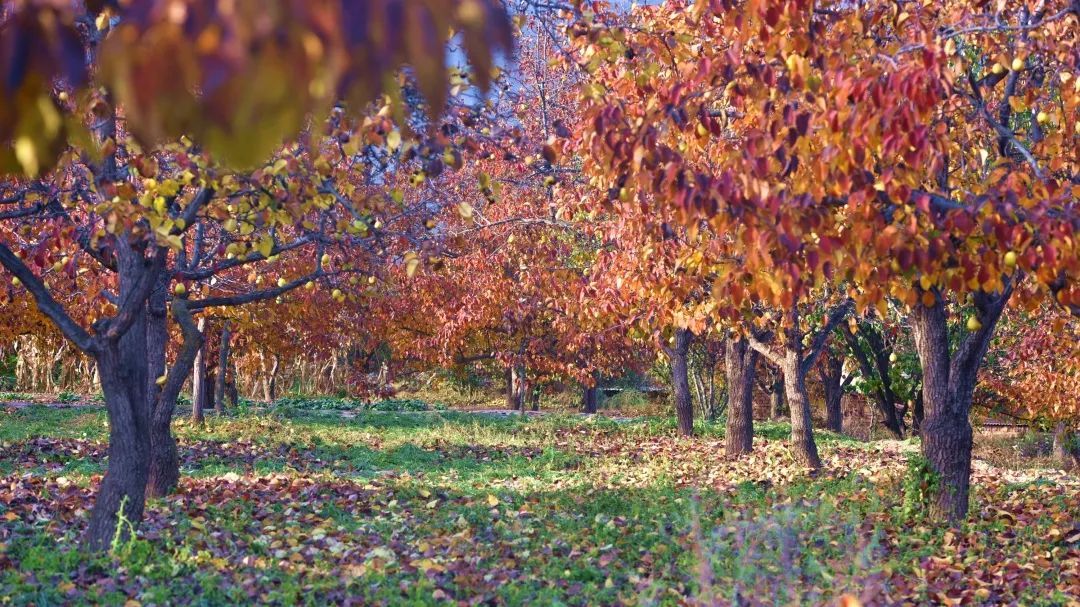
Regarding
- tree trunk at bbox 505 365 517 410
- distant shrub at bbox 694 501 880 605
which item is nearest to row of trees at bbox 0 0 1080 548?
distant shrub at bbox 694 501 880 605

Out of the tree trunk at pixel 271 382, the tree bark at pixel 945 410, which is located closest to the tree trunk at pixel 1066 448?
the tree bark at pixel 945 410

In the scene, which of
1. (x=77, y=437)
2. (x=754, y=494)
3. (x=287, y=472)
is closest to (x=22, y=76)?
(x=754, y=494)

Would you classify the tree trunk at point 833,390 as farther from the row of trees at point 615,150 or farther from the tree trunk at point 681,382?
the row of trees at point 615,150

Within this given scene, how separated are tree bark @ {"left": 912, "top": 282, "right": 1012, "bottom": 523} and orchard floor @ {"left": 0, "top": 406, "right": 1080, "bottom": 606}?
0.25 m

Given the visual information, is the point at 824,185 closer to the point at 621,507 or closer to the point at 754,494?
the point at 621,507

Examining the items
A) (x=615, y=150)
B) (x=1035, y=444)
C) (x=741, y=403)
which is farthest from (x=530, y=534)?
(x=1035, y=444)

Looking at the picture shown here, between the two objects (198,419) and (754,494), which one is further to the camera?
(198,419)

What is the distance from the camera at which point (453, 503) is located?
923 centimetres

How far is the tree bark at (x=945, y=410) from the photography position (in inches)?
321

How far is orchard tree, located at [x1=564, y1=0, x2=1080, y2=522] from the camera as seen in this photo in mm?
4504

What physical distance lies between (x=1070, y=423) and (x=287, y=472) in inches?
610

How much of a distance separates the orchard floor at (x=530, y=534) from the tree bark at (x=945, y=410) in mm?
255

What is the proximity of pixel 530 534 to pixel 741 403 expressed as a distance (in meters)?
7.22

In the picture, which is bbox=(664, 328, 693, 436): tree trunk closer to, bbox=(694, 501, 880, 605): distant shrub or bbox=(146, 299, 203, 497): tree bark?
bbox=(694, 501, 880, 605): distant shrub
